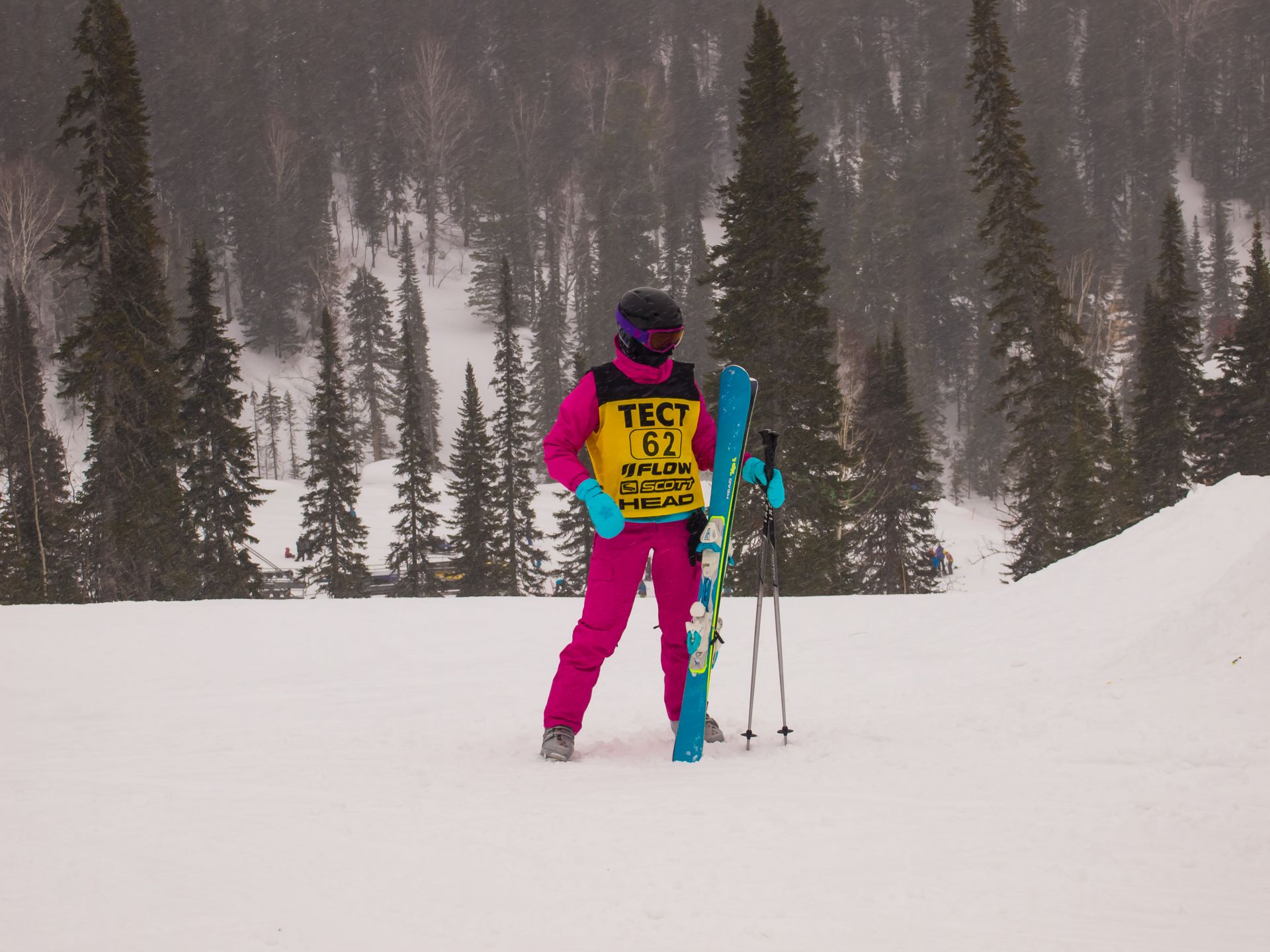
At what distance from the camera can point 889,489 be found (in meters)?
31.4

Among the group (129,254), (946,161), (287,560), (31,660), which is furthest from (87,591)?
(946,161)

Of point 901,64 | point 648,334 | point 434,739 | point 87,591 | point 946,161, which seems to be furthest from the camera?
point 901,64

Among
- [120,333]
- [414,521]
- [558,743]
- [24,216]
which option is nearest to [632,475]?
[558,743]

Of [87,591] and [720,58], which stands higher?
[720,58]

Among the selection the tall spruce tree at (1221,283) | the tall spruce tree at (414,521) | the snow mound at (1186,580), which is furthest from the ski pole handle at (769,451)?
the tall spruce tree at (1221,283)

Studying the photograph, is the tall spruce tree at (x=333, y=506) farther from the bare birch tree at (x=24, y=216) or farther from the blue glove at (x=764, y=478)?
the blue glove at (x=764, y=478)

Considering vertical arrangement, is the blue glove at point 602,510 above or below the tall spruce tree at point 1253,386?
below

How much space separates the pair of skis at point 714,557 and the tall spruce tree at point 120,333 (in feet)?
73.2

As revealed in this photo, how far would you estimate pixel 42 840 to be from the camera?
10.4 feet

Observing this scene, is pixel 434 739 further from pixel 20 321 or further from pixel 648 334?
pixel 20 321

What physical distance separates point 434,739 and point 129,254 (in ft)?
75.2

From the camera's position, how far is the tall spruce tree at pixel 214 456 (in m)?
27.8

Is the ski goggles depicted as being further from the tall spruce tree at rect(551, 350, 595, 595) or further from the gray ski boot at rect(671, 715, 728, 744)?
the tall spruce tree at rect(551, 350, 595, 595)

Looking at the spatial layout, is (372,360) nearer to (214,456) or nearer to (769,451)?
(214,456)
